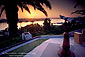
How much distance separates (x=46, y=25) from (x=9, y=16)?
6922mm

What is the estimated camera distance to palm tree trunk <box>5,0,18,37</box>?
516 cm

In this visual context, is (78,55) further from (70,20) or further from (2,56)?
(2,56)

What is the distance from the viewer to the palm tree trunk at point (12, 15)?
516cm

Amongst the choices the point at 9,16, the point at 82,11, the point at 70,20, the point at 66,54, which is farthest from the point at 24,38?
the point at 82,11

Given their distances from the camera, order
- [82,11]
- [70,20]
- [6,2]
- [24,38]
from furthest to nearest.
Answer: [82,11] → [24,38] → [6,2] → [70,20]

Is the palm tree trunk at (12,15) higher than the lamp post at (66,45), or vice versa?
the palm tree trunk at (12,15)

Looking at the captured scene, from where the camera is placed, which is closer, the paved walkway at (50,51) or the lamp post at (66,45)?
the lamp post at (66,45)

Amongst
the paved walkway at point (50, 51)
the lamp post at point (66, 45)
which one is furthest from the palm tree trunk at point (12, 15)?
the lamp post at point (66, 45)

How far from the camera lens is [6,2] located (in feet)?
16.5

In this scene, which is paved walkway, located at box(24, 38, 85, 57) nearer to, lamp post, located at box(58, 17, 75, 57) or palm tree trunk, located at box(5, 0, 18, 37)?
lamp post, located at box(58, 17, 75, 57)

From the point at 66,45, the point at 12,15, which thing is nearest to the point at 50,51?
the point at 66,45

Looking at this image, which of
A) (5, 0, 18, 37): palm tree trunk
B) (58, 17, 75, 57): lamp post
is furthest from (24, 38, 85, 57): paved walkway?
(5, 0, 18, 37): palm tree trunk

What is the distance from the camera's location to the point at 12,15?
5.38 metres

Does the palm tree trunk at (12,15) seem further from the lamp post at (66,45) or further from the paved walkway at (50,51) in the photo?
the lamp post at (66,45)
